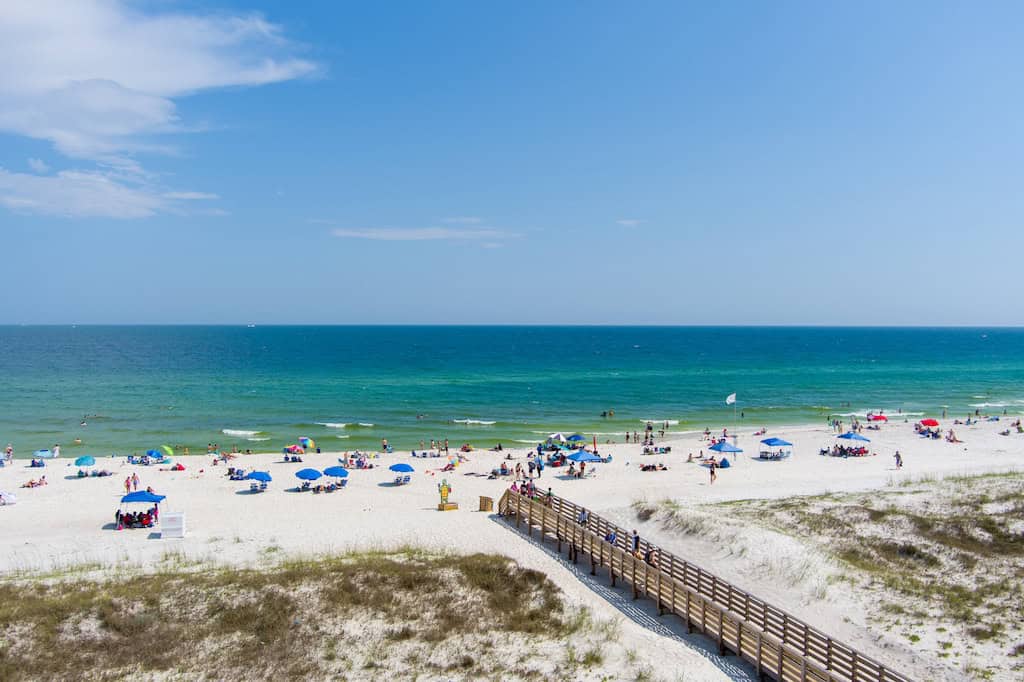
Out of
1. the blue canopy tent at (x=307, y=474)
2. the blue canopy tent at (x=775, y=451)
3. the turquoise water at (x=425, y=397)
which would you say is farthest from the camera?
the turquoise water at (x=425, y=397)

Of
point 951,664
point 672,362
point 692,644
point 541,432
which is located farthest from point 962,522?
point 672,362

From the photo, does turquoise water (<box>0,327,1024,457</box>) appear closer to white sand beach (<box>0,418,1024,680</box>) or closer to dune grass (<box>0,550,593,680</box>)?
white sand beach (<box>0,418,1024,680</box>)

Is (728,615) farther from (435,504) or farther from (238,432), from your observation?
(238,432)

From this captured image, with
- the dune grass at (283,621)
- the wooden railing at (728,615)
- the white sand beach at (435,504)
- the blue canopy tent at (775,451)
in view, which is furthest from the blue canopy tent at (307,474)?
the blue canopy tent at (775,451)

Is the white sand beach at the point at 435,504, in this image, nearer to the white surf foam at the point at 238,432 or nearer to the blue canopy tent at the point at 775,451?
the blue canopy tent at the point at 775,451

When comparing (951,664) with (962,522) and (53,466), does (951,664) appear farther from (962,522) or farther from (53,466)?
(53,466)

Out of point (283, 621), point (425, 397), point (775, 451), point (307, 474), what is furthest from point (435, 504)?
point (425, 397)
